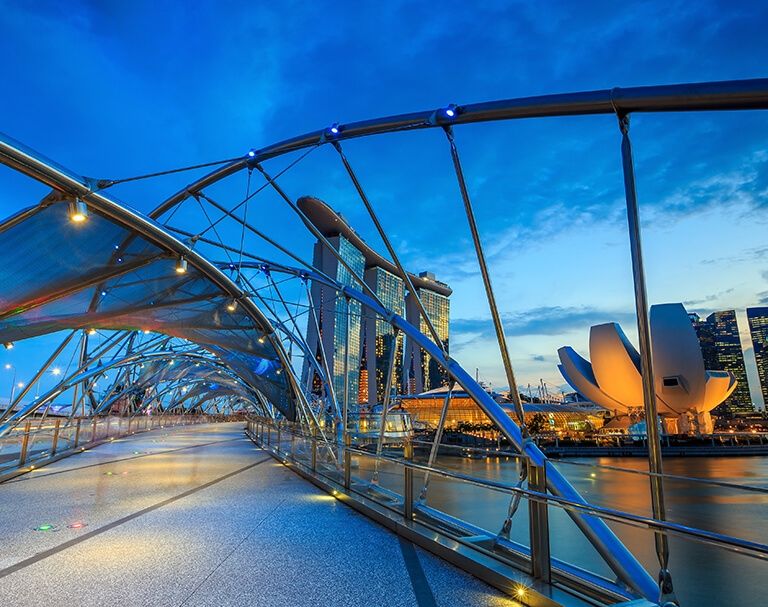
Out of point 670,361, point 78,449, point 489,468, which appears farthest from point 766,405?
point 78,449

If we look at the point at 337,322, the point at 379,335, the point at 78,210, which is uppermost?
the point at 379,335

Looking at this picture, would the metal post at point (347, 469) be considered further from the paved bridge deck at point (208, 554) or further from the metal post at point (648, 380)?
the metal post at point (648, 380)

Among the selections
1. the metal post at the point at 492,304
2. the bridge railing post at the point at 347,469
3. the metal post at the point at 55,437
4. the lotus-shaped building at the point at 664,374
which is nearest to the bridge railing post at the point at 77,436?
the metal post at the point at 55,437

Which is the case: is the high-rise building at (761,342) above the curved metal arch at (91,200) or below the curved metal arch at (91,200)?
above

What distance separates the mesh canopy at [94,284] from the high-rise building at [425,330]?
385 feet

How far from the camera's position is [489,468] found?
27547mm

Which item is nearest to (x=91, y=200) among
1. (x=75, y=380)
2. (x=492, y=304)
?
(x=492, y=304)

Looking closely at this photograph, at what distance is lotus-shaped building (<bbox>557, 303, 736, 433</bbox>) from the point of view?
50875 millimetres

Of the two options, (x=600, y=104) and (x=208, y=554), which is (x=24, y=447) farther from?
(x=600, y=104)

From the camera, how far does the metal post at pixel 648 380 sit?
3563 millimetres

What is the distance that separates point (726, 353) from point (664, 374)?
535ft

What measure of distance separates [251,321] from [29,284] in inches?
516

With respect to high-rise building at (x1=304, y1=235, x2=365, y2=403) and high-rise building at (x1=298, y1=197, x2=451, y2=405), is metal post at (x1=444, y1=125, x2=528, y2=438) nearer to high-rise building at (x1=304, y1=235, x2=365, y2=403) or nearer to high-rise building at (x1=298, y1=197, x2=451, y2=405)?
high-rise building at (x1=298, y1=197, x2=451, y2=405)

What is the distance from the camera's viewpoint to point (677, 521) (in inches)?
576
